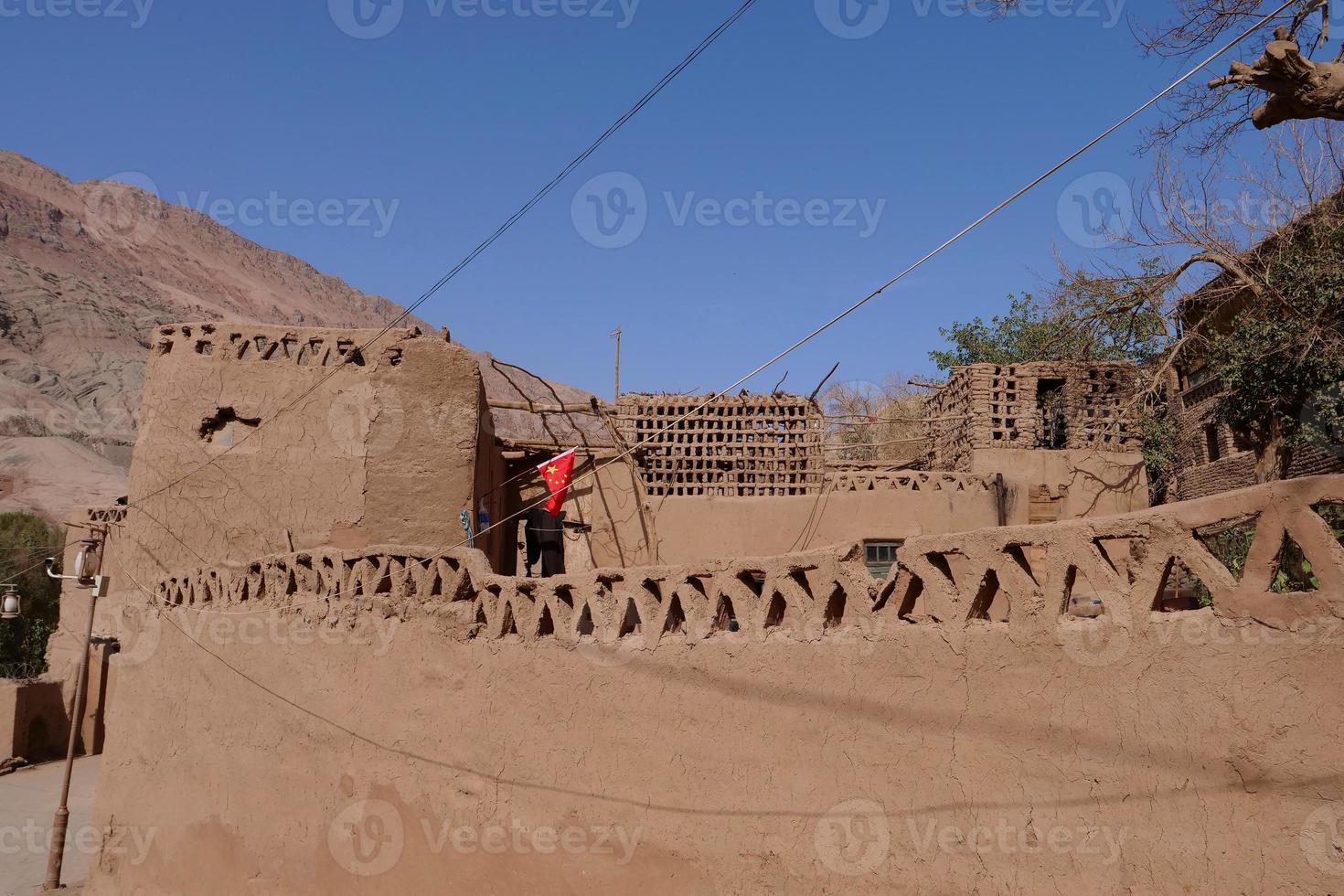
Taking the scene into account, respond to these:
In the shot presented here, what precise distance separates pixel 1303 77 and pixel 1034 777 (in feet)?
12.5

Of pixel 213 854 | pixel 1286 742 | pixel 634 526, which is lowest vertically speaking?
pixel 213 854

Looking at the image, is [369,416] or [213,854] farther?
[369,416]

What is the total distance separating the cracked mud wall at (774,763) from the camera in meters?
3.22

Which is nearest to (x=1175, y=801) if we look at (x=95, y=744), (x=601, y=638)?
(x=601, y=638)

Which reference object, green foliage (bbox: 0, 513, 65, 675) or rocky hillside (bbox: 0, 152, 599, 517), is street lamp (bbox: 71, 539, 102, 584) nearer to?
rocky hillside (bbox: 0, 152, 599, 517)

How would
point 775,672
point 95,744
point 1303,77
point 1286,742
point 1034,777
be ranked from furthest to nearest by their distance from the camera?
point 95,744, point 1303,77, point 775,672, point 1034,777, point 1286,742

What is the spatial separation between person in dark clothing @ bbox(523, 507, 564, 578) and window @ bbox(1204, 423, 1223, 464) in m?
12.1

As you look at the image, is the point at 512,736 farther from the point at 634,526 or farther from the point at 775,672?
the point at 634,526

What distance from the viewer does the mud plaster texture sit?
127 inches

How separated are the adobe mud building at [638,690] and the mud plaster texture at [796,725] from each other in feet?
0.04

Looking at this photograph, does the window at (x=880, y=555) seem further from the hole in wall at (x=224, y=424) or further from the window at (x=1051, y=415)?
the hole in wall at (x=224, y=424)

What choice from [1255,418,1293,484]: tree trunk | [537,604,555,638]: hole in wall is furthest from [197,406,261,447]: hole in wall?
[1255,418,1293,484]: tree trunk

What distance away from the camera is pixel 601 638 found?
5070 mm

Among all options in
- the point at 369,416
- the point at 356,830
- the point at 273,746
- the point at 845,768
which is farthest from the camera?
the point at 369,416
